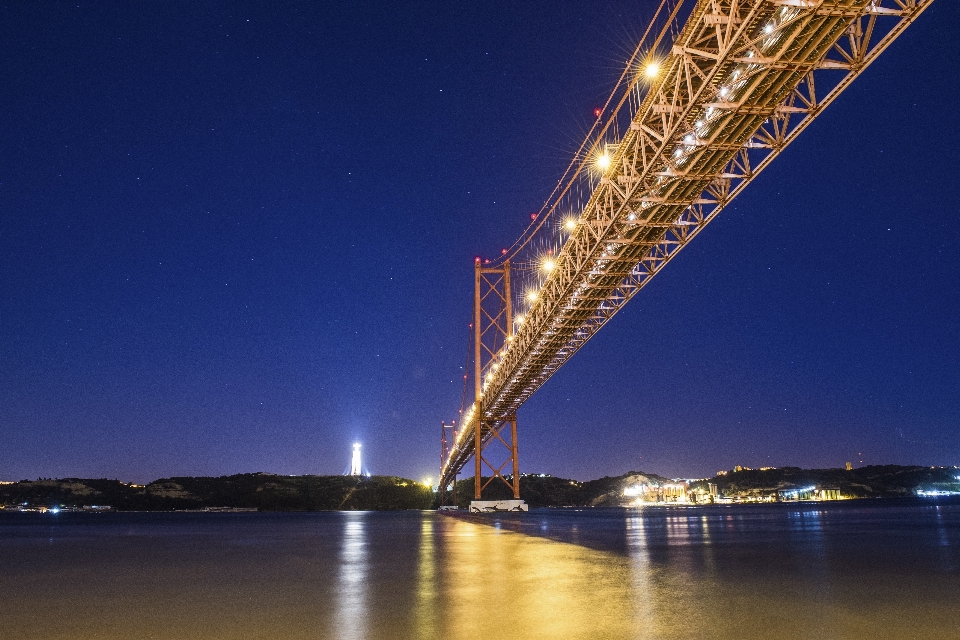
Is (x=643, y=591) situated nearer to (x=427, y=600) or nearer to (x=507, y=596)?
(x=507, y=596)

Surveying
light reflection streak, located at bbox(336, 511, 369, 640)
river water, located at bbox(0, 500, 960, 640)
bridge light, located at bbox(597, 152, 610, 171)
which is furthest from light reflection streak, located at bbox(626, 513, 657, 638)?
bridge light, located at bbox(597, 152, 610, 171)

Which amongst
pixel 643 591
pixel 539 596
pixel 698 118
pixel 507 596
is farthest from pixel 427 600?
pixel 698 118

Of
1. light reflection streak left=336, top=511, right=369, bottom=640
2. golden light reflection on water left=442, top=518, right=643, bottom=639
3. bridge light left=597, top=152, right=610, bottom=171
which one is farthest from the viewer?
bridge light left=597, top=152, right=610, bottom=171

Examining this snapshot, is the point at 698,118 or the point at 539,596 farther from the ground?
the point at 698,118

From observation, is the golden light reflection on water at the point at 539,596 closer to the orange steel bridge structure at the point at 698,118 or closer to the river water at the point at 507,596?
the river water at the point at 507,596

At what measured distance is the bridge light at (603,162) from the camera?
20.0 metres

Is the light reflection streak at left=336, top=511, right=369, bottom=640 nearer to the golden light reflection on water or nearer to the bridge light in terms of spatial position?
the golden light reflection on water

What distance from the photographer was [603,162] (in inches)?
800

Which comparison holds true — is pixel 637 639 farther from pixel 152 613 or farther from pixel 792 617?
pixel 152 613

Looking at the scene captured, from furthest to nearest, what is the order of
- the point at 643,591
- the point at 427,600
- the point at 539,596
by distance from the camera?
the point at 643,591
the point at 539,596
the point at 427,600

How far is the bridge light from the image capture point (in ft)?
65.5

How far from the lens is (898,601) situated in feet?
22.2

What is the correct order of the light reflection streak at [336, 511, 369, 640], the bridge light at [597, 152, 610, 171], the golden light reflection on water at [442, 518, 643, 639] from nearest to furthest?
the golden light reflection on water at [442, 518, 643, 639], the light reflection streak at [336, 511, 369, 640], the bridge light at [597, 152, 610, 171]

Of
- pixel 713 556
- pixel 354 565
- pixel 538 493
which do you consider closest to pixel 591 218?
pixel 713 556
